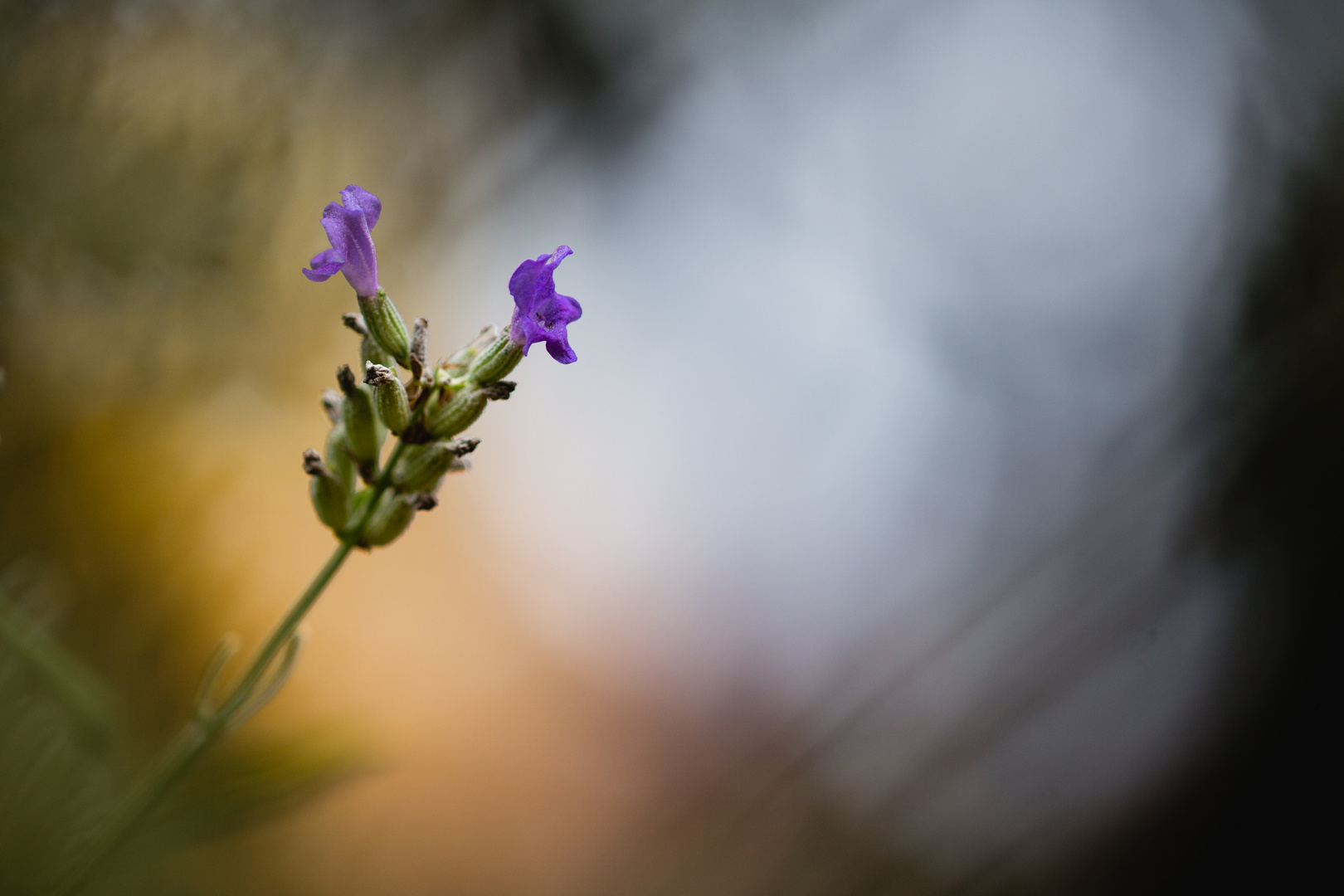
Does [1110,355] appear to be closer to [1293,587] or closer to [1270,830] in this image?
[1293,587]

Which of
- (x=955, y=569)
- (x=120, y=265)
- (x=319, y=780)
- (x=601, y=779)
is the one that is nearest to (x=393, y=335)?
(x=319, y=780)

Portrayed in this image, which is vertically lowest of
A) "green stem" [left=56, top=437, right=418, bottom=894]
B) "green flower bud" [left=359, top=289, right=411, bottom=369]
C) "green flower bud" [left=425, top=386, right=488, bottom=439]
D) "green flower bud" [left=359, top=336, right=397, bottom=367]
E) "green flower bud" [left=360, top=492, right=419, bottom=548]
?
"green stem" [left=56, top=437, right=418, bottom=894]

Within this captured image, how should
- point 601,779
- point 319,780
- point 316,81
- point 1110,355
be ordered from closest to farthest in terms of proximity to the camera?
point 319,780 → point 316,81 → point 601,779 → point 1110,355

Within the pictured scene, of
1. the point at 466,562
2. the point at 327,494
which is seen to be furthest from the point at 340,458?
the point at 466,562

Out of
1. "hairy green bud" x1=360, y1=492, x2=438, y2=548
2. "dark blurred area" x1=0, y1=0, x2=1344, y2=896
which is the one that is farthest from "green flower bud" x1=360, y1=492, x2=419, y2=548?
"dark blurred area" x1=0, y1=0, x2=1344, y2=896

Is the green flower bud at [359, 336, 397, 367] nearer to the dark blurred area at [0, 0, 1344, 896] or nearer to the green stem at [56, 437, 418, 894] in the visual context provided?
the green stem at [56, 437, 418, 894]

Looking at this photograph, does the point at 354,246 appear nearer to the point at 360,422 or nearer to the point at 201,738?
the point at 360,422
